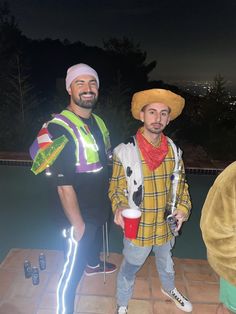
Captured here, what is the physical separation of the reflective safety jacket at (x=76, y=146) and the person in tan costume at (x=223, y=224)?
1.31 meters

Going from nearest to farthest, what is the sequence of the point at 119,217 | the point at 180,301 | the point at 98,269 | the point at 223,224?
the point at 223,224 → the point at 119,217 → the point at 180,301 → the point at 98,269

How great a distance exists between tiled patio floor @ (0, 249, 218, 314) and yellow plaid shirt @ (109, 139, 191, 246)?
3.31ft

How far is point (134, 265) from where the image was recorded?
278 cm

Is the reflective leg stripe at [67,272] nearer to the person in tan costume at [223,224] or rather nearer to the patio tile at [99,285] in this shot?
the patio tile at [99,285]

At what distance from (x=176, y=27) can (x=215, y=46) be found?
6.17 meters

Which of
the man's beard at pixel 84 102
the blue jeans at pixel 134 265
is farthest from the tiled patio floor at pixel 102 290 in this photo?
the man's beard at pixel 84 102

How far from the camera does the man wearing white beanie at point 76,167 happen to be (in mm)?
2529

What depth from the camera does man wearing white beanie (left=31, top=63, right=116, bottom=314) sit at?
2.53m

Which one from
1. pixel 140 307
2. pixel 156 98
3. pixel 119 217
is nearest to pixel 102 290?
pixel 140 307

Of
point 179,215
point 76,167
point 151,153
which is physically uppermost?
point 151,153

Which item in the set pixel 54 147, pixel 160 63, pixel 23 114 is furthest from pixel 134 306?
pixel 160 63

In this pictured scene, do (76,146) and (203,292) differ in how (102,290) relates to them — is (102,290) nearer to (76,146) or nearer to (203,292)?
(203,292)

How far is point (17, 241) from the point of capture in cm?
558

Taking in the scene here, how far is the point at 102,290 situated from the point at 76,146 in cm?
188
